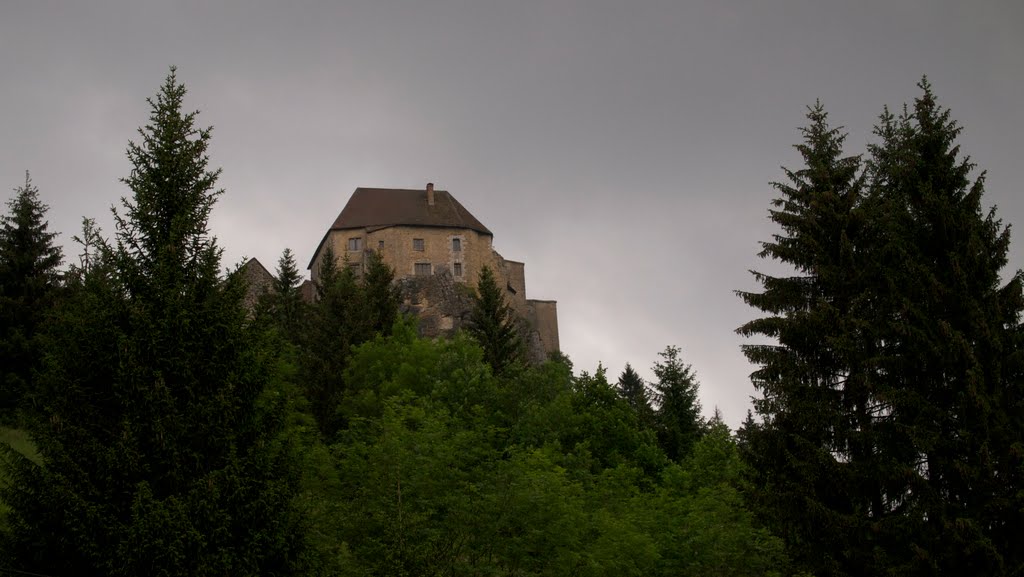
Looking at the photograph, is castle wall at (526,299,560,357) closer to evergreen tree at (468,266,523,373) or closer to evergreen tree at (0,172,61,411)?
evergreen tree at (468,266,523,373)

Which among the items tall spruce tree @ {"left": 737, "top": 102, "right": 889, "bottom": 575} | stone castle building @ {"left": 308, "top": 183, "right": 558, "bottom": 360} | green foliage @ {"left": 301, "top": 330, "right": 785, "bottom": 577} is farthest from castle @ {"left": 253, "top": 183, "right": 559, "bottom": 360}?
tall spruce tree @ {"left": 737, "top": 102, "right": 889, "bottom": 575}

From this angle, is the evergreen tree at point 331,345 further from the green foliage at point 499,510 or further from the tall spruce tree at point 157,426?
the tall spruce tree at point 157,426

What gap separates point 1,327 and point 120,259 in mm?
16678

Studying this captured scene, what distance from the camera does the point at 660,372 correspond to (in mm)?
46719

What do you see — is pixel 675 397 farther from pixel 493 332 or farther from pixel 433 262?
pixel 433 262

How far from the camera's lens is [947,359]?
18.8 m

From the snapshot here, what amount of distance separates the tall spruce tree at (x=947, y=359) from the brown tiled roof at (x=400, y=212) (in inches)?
2202

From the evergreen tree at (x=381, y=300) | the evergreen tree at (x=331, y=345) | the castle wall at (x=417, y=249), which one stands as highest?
the castle wall at (x=417, y=249)

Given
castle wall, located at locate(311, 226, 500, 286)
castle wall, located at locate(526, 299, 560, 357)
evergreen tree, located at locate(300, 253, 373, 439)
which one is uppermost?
castle wall, located at locate(311, 226, 500, 286)

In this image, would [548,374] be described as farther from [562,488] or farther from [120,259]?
[120,259]

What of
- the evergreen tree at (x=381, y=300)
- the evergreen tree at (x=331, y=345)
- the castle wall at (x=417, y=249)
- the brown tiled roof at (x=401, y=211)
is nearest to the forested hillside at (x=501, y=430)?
the evergreen tree at (x=331, y=345)

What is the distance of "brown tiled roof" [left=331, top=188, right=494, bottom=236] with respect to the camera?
75.4m

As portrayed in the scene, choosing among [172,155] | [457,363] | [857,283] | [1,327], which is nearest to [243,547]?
[172,155]

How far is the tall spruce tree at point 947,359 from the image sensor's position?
17531 millimetres
